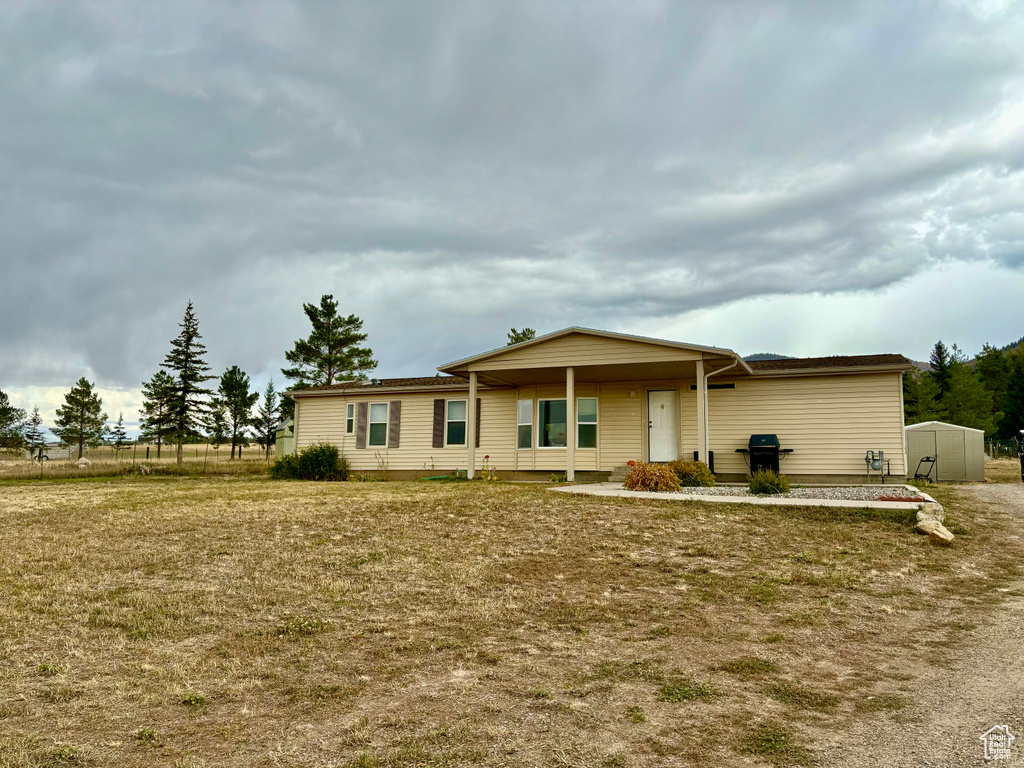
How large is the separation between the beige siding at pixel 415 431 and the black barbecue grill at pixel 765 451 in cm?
644

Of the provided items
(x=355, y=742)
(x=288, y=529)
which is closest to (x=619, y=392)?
(x=288, y=529)

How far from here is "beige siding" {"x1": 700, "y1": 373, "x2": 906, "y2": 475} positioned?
1527 cm

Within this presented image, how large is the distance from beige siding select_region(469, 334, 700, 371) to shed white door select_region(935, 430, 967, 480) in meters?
11.4

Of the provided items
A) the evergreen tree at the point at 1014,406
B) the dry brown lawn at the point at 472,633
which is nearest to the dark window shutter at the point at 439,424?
the dry brown lawn at the point at 472,633

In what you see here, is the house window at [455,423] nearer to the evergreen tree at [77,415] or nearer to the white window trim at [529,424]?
the white window trim at [529,424]

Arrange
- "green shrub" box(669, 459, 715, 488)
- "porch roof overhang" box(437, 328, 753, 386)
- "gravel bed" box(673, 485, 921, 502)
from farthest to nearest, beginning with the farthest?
"porch roof overhang" box(437, 328, 753, 386) < "green shrub" box(669, 459, 715, 488) < "gravel bed" box(673, 485, 921, 502)

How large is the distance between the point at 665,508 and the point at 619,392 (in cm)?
723

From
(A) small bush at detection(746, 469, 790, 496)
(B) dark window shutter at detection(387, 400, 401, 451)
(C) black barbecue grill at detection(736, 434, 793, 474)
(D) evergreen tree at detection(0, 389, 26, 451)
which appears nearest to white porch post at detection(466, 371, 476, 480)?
(B) dark window shutter at detection(387, 400, 401, 451)

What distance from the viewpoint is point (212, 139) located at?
16.9 metres

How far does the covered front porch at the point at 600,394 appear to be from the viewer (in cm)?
1471

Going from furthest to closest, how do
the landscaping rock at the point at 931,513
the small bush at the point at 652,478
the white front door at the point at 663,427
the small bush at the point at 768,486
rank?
the white front door at the point at 663,427 < the small bush at the point at 652,478 < the small bush at the point at 768,486 < the landscaping rock at the point at 931,513

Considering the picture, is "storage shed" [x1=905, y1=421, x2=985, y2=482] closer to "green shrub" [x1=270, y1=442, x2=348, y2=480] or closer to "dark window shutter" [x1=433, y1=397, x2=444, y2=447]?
"dark window shutter" [x1=433, y1=397, x2=444, y2=447]

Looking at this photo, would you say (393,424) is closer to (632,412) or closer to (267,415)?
(632,412)

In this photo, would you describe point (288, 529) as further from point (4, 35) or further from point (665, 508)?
point (4, 35)
